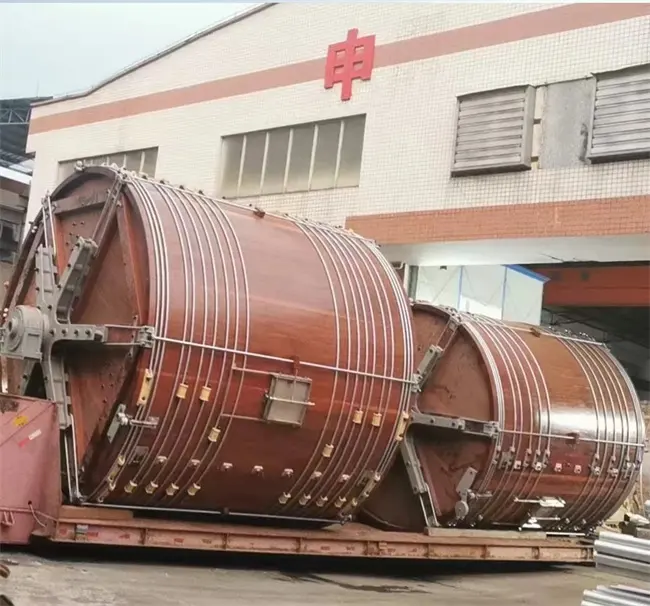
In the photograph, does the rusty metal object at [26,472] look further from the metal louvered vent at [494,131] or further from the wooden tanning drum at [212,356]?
the metal louvered vent at [494,131]

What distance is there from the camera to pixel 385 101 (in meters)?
13.1

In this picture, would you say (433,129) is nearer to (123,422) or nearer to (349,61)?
(349,61)

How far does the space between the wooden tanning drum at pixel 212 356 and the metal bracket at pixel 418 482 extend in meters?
1.07

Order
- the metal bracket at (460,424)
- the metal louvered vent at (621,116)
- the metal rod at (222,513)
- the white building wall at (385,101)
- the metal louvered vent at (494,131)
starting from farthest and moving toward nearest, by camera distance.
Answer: the metal louvered vent at (494,131), the white building wall at (385,101), the metal louvered vent at (621,116), the metal bracket at (460,424), the metal rod at (222,513)

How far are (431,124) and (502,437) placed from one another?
5.86 metres

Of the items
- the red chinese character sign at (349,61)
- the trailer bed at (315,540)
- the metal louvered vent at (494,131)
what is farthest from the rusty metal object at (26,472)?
the red chinese character sign at (349,61)

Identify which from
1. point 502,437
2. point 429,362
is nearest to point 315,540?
point 502,437

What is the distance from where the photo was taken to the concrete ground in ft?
15.8

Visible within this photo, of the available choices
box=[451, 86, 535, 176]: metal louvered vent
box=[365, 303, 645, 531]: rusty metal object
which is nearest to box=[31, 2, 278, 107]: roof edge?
box=[451, 86, 535, 176]: metal louvered vent

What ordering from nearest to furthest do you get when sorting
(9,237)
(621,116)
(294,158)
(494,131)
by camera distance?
(621,116), (494,131), (294,158), (9,237)

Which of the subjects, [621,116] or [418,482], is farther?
[621,116]

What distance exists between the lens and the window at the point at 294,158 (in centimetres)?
1355

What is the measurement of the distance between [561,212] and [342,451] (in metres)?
5.59

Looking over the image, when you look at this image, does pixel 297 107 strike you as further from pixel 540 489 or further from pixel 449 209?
pixel 540 489
